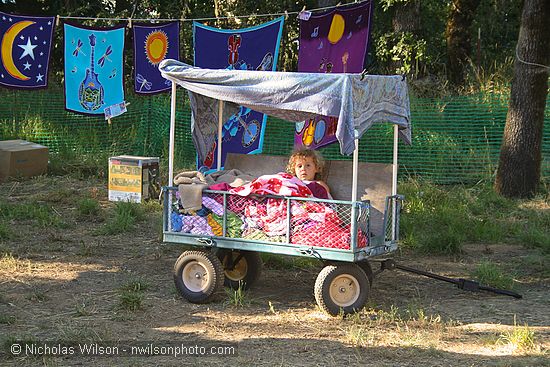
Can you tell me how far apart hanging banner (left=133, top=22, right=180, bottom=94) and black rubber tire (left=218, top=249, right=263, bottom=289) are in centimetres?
437

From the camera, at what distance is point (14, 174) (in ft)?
41.7

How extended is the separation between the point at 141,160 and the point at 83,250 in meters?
2.77

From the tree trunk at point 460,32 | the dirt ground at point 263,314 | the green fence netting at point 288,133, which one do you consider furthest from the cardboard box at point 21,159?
the tree trunk at point 460,32

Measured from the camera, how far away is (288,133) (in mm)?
13625

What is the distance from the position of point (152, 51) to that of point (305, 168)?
4797 mm

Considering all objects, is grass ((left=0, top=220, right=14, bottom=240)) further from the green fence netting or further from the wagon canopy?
the green fence netting

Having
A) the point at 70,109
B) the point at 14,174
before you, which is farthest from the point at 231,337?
the point at 14,174

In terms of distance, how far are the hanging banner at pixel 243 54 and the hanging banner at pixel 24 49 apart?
95.8 inches

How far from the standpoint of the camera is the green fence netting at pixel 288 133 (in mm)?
12805

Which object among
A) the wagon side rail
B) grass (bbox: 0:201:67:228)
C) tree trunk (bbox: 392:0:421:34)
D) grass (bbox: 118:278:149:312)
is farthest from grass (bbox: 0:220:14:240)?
tree trunk (bbox: 392:0:421:34)

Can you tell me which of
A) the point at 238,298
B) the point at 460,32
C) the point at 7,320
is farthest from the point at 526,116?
the point at 460,32

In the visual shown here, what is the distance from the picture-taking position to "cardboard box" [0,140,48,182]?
1261 cm

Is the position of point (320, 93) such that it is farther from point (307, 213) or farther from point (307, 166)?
point (307, 166)

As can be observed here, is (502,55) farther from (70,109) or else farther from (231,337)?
(231,337)
